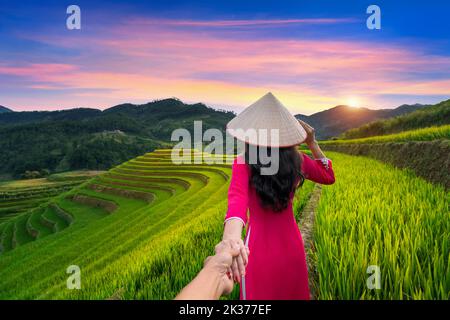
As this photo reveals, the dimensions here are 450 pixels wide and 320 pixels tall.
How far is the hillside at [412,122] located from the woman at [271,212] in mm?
23852

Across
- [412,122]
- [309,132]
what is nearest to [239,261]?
[309,132]

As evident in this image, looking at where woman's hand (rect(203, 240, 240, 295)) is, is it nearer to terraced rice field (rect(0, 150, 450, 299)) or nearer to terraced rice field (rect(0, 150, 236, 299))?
terraced rice field (rect(0, 150, 450, 299))

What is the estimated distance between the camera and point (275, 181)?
147cm

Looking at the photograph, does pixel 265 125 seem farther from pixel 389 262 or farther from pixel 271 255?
pixel 389 262

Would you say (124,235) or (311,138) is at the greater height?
(311,138)

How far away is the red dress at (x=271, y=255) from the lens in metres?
1.44

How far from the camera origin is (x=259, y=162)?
4.84 feet

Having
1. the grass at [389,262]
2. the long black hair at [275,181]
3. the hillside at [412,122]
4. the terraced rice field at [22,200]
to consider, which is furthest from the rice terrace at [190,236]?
the hillside at [412,122]

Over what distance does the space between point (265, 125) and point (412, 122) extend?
28064 mm

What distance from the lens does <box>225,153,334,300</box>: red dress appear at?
1.44 meters

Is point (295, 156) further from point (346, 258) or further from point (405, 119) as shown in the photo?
A: point (405, 119)
